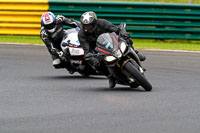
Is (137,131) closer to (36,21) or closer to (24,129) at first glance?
(24,129)

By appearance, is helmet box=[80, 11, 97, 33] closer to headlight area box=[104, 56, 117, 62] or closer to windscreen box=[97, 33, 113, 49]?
windscreen box=[97, 33, 113, 49]

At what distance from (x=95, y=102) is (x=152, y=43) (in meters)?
9.28

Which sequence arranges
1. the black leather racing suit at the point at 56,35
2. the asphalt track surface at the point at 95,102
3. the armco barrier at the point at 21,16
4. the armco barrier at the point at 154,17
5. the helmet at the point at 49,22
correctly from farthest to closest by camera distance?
1. the armco barrier at the point at 21,16
2. the armco barrier at the point at 154,17
3. the black leather racing suit at the point at 56,35
4. the helmet at the point at 49,22
5. the asphalt track surface at the point at 95,102

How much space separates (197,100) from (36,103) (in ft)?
7.73

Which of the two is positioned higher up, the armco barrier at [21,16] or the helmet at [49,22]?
the helmet at [49,22]

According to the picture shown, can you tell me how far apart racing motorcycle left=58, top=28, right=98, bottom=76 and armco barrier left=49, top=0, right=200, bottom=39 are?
587 cm

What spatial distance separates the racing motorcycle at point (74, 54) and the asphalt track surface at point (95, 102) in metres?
0.27

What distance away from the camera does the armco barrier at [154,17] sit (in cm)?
1620

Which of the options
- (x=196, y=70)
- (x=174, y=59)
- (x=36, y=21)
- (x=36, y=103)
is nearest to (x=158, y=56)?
(x=174, y=59)

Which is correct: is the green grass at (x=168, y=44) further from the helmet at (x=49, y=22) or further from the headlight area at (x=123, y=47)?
the headlight area at (x=123, y=47)

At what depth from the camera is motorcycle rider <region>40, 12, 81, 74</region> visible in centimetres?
1089

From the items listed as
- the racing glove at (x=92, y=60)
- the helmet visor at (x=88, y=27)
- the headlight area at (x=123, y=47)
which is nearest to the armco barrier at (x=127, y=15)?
the helmet visor at (x=88, y=27)

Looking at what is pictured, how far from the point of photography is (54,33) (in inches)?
434

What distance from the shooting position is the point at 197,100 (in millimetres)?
7520
